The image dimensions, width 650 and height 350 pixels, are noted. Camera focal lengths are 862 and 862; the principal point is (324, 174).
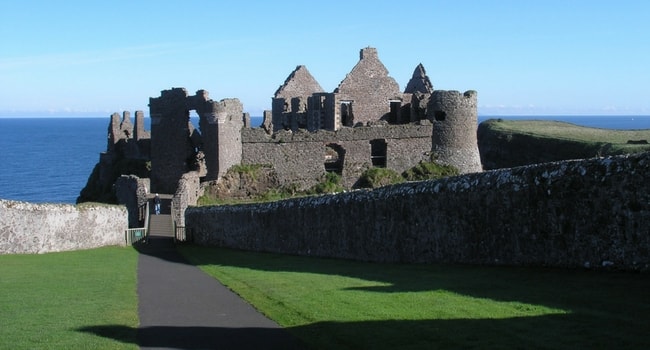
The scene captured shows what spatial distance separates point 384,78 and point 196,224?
19958 millimetres

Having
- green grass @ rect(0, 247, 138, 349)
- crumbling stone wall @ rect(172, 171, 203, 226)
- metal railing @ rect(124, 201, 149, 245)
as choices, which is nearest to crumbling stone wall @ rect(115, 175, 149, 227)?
crumbling stone wall @ rect(172, 171, 203, 226)

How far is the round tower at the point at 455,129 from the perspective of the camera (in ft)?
163

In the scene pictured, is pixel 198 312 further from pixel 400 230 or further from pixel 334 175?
pixel 334 175

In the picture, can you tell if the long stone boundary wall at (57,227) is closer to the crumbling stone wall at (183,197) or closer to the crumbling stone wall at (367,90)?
the crumbling stone wall at (183,197)

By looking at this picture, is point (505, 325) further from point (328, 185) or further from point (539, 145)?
point (539, 145)

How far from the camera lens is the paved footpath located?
12.7 meters

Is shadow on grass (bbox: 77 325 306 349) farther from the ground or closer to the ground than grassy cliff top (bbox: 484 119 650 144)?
closer to the ground

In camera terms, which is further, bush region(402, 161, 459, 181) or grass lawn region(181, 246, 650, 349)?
bush region(402, 161, 459, 181)

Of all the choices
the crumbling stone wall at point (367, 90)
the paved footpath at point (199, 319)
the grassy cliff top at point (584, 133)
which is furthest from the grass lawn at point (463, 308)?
the grassy cliff top at point (584, 133)

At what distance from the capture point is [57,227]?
32.0m

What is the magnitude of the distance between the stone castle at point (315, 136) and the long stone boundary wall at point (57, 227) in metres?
6.25

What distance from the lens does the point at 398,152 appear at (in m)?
49.9

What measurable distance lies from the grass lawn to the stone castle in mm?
26000

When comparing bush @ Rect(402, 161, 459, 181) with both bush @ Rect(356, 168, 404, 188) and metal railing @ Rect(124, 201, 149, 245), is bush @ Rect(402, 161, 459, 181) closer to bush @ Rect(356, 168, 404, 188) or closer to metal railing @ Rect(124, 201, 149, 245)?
bush @ Rect(356, 168, 404, 188)
